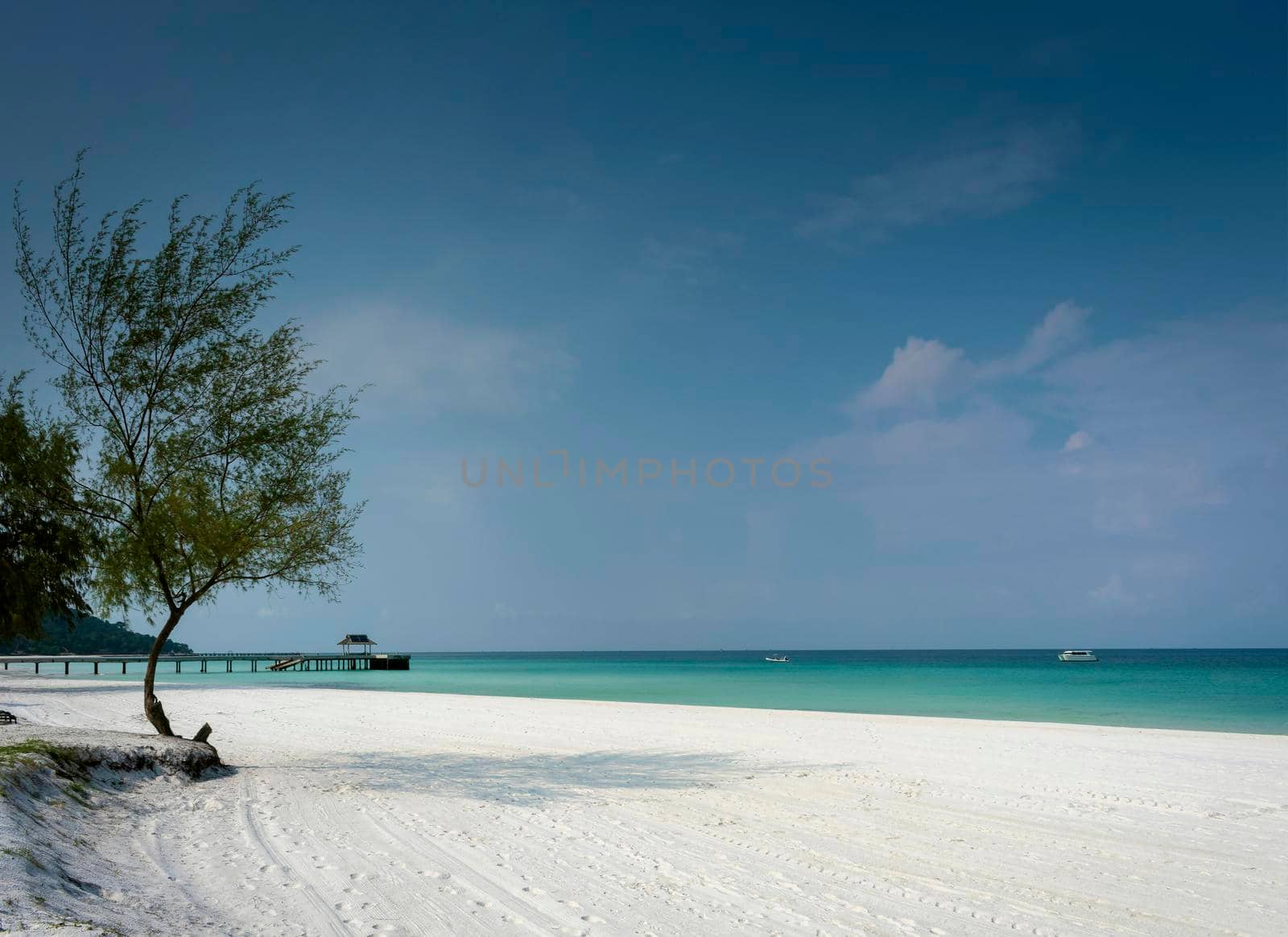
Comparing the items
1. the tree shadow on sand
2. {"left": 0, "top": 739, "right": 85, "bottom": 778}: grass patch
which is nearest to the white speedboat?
the tree shadow on sand

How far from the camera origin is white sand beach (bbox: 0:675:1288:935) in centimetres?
598

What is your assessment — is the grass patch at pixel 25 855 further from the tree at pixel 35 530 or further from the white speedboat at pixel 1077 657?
the white speedboat at pixel 1077 657

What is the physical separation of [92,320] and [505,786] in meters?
9.25

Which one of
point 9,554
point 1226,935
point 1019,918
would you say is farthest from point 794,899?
point 9,554

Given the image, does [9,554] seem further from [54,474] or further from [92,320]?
[92,320]

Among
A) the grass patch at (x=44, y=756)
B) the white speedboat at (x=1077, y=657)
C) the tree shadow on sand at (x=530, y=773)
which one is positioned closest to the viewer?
the grass patch at (x=44, y=756)

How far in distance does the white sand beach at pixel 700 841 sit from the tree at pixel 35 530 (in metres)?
4.86

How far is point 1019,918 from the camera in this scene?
6.14 meters

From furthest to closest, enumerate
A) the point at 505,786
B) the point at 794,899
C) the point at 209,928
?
the point at 505,786, the point at 794,899, the point at 209,928

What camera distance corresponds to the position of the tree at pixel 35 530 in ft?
40.3

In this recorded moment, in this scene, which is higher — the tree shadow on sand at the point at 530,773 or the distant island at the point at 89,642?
the tree shadow on sand at the point at 530,773

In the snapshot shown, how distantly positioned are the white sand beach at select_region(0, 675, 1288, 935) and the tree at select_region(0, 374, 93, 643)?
15.9 feet

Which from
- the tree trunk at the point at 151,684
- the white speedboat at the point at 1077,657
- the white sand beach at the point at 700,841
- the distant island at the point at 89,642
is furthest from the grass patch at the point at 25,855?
the white speedboat at the point at 1077,657

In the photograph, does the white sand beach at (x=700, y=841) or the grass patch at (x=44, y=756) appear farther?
the grass patch at (x=44, y=756)
